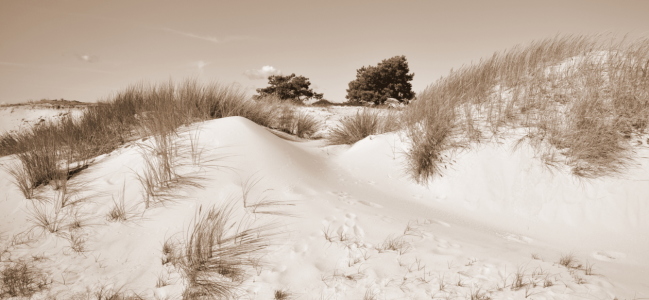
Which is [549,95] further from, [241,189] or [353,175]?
[241,189]

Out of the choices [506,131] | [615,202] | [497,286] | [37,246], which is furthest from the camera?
[506,131]

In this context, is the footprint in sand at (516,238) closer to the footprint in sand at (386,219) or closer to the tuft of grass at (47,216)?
the footprint in sand at (386,219)

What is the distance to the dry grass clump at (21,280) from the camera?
2.12 metres

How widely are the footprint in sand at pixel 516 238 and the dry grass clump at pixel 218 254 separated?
99.6 inches

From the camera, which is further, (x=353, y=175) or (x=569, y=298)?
(x=353, y=175)

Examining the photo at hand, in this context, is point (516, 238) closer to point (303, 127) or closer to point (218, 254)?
point (218, 254)

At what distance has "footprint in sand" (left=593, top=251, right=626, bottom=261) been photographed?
2829mm

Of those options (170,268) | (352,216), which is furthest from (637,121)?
(170,268)

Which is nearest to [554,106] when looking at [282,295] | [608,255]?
[608,255]

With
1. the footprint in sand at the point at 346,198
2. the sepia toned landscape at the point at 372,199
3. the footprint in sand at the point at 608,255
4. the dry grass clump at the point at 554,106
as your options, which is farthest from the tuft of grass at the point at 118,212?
the footprint in sand at the point at 608,255

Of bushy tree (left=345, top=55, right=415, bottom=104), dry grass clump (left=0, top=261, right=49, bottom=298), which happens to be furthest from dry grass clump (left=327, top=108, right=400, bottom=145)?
bushy tree (left=345, top=55, right=415, bottom=104)

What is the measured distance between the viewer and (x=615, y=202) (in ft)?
11.1

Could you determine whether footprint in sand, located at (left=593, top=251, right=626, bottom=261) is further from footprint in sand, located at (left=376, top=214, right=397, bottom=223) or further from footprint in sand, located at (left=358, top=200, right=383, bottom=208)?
footprint in sand, located at (left=358, top=200, right=383, bottom=208)

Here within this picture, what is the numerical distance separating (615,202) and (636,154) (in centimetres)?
71
